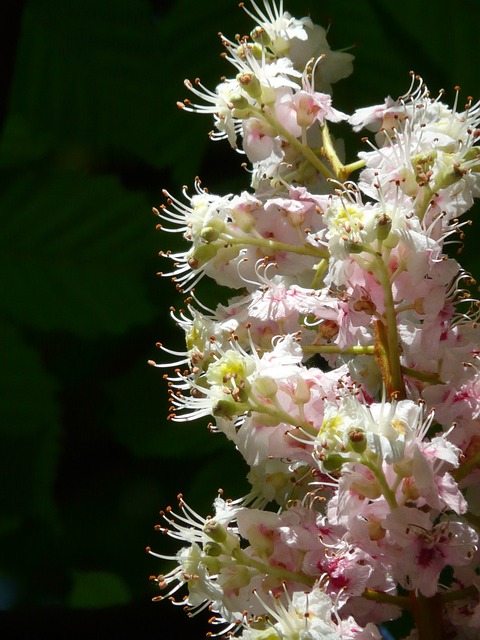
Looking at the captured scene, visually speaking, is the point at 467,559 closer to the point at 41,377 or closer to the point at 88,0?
the point at 41,377

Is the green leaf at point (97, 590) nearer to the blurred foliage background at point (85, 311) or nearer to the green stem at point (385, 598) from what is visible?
the blurred foliage background at point (85, 311)

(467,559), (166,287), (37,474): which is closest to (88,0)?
(166,287)

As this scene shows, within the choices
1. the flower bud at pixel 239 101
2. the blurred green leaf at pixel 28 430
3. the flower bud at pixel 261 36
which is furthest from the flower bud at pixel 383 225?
the blurred green leaf at pixel 28 430

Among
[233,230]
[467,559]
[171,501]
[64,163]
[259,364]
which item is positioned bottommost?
[171,501]

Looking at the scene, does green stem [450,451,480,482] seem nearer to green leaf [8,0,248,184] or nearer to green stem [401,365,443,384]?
green stem [401,365,443,384]

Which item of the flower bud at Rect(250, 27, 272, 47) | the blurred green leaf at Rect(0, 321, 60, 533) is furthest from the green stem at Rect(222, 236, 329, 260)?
the blurred green leaf at Rect(0, 321, 60, 533)

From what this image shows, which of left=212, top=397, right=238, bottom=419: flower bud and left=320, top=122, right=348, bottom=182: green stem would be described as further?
left=320, top=122, right=348, bottom=182: green stem
